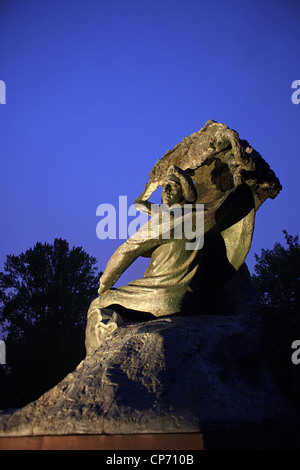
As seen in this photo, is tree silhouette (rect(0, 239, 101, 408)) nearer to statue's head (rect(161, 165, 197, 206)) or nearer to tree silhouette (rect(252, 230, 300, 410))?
tree silhouette (rect(252, 230, 300, 410))

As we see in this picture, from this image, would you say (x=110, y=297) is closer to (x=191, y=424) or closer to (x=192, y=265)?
(x=192, y=265)

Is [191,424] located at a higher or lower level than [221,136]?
lower

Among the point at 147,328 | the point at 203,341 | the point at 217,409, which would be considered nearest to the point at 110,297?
the point at 147,328

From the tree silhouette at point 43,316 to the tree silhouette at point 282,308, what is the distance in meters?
7.05

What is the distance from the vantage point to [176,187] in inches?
175

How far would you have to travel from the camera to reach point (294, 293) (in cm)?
1312

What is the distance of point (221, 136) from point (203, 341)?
246cm

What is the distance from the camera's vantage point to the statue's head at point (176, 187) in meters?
4.41

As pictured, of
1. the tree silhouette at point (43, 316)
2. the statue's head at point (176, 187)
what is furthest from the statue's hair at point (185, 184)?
the tree silhouette at point (43, 316)

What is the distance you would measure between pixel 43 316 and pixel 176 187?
1368 centimetres

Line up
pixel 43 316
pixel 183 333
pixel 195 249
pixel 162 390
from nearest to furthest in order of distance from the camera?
pixel 162 390, pixel 183 333, pixel 195 249, pixel 43 316

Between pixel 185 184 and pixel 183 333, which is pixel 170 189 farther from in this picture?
pixel 183 333

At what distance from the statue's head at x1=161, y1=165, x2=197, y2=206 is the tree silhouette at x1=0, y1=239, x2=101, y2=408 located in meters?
11.1

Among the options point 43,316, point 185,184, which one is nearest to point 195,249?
point 185,184
